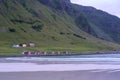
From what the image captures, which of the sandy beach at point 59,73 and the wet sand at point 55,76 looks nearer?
the wet sand at point 55,76

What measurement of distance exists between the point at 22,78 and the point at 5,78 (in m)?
1.34

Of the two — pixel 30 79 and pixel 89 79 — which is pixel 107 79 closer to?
pixel 89 79

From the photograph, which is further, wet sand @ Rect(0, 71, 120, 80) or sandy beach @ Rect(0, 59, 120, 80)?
sandy beach @ Rect(0, 59, 120, 80)

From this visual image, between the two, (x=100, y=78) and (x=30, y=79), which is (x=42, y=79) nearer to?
(x=30, y=79)

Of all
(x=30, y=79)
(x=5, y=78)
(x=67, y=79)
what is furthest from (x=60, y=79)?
(x=5, y=78)

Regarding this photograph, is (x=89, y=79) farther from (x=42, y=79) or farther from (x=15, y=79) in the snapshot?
(x=15, y=79)

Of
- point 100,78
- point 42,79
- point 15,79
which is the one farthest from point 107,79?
point 15,79

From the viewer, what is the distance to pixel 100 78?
31.7 metres

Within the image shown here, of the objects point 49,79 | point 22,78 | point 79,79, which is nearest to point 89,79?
point 79,79

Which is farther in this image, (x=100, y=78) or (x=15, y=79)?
(x=100, y=78)

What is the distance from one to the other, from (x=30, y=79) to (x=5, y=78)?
2057mm

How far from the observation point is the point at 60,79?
3047 cm

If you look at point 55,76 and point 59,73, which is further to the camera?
point 59,73

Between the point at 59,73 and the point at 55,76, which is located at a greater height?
the point at 59,73
